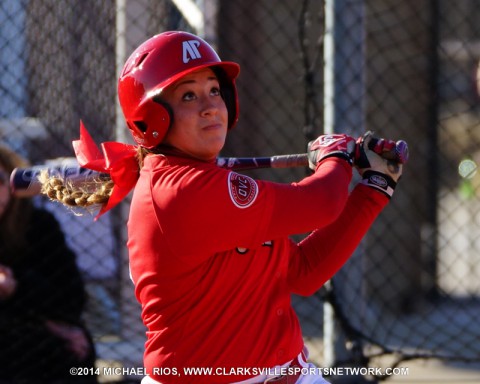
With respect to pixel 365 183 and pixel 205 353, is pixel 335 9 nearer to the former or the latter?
pixel 365 183

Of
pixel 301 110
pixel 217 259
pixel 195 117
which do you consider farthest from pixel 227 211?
pixel 301 110

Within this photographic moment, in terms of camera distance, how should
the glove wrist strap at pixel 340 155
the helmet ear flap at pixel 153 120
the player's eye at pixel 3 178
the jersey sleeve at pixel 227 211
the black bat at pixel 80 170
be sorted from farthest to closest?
the player's eye at pixel 3 178 → the black bat at pixel 80 170 → the glove wrist strap at pixel 340 155 → the helmet ear flap at pixel 153 120 → the jersey sleeve at pixel 227 211

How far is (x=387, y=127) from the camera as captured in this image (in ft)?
19.2

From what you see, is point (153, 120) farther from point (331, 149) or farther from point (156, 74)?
point (331, 149)

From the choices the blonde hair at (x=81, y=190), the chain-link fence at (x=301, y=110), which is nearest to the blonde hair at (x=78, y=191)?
the blonde hair at (x=81, y=190)

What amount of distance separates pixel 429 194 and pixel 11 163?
345 cm

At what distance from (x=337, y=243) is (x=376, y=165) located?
0.78ft

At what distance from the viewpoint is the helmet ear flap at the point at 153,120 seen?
88.7 inches

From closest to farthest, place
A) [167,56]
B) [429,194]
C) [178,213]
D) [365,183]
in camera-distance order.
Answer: [178,213]
[167,56]
[365,183]
[429,194]

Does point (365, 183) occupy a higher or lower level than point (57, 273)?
higher

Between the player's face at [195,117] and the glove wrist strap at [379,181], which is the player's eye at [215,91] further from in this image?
the glove wrist strap at [379,181]

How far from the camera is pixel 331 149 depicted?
240 cm

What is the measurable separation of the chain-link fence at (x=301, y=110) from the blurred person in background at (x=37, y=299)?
0.46 metres

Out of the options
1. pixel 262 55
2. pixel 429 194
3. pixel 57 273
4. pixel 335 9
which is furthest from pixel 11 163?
pixel 429 194
